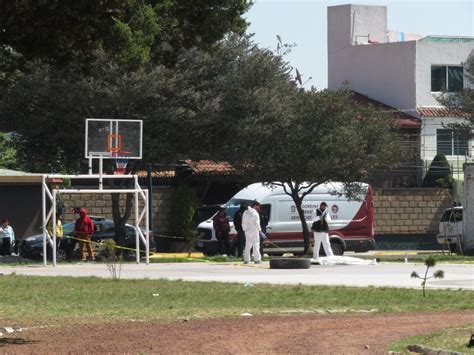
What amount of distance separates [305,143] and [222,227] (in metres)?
5.17

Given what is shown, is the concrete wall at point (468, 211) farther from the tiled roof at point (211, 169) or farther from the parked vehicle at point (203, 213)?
the tiled roof at point (211, 169)

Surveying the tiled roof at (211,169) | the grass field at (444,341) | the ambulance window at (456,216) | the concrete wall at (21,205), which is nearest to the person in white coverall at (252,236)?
the concrete wall at (21,205)

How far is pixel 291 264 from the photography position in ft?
99.2

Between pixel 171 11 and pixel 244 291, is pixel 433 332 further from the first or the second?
pixel 244 291

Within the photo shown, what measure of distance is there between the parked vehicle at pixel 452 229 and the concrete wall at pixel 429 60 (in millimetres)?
17438

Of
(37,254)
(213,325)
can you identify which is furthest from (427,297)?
(37,254)

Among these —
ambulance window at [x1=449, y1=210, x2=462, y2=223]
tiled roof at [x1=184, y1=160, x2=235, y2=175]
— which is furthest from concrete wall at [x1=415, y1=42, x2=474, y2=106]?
ambulance window at [x1=449, y1=210, x2=462, y2=223]

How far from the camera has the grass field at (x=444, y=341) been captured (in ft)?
43.3

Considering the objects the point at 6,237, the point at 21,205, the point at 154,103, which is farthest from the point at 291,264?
the point at 21,205

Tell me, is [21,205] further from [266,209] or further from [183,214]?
[266,209]

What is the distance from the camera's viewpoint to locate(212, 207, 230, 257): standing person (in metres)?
39.7

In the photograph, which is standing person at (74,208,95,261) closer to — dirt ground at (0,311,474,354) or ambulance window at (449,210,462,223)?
ambulance window at (449,210,462,223)

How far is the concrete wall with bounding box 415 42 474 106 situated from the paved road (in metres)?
29.6

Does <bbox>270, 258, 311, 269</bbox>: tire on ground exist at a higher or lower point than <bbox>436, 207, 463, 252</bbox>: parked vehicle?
lower
